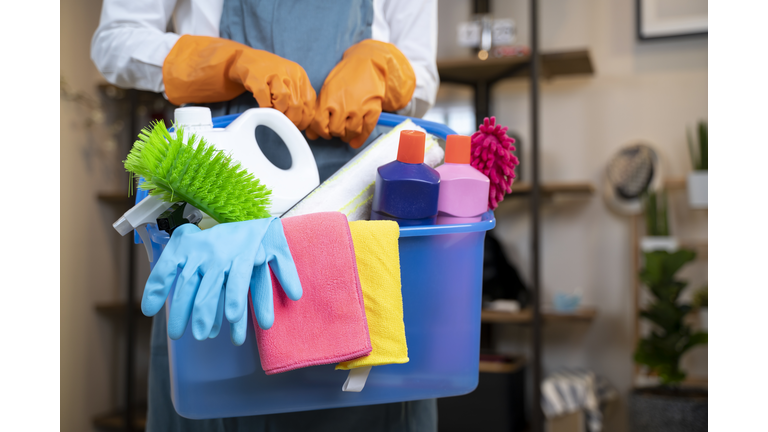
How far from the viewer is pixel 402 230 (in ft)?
1.56

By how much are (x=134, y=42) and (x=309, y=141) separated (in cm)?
23

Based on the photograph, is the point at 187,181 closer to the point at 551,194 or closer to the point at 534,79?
the point at 534,79

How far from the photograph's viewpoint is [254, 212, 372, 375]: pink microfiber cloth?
0.43 m

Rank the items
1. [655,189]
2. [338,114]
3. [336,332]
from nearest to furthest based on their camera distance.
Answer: [336,332]
[338,114]
[655,189]

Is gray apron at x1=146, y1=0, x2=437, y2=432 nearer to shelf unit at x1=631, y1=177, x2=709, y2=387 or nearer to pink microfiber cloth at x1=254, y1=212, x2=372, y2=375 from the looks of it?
pink microfiber cloth at x1=254, y1=212, x2=372, y2=375

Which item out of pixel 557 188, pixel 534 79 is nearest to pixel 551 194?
pixel 557 188

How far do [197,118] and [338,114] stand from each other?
0.15 meters

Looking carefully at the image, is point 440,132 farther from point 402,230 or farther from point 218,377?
point 218,377

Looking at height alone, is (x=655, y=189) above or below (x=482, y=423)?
above

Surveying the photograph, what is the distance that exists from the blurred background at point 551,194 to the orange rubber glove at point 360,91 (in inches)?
58.4

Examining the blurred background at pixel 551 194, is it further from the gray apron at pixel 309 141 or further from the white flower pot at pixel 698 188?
the gray apron at pixel 309 141

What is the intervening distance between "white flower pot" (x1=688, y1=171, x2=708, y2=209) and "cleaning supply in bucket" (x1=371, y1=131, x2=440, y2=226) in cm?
179

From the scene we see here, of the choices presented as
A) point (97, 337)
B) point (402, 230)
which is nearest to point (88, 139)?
point (97, 337)

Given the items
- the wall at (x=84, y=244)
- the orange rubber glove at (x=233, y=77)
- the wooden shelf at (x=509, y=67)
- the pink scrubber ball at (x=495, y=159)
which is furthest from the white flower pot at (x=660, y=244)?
the wall at (x=84, y=244)
